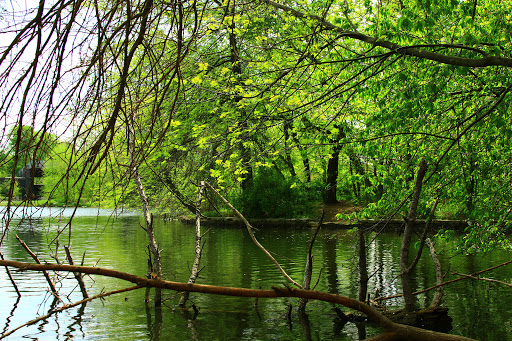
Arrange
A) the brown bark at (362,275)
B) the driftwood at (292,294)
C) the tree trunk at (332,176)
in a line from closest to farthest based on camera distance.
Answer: the driftwood at (292,294)
the brown bark at (362,275)
the tree trunk at (332,176)

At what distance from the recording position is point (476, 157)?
791 centimetres

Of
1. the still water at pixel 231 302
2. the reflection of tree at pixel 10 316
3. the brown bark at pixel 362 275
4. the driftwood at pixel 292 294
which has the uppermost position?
the driftwood at pixel 292 294

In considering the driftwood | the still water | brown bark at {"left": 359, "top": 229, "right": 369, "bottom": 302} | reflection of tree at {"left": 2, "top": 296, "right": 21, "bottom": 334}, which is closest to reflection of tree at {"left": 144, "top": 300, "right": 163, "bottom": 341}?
the still water

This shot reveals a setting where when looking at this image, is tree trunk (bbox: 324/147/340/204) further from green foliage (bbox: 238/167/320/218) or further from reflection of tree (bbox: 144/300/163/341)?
reflection of tree (bbox: 144/300/163/341)

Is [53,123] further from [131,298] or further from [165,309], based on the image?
[131,298]

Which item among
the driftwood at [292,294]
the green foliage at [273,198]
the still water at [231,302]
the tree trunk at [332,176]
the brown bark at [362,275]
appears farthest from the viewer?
the tree trunk at [332,176]

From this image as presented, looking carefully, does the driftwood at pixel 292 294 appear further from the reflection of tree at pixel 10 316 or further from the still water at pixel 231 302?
Result: the reflection of tree at pixel 10 316

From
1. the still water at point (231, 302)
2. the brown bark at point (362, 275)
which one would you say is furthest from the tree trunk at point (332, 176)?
the brown bark at point (362, 275)

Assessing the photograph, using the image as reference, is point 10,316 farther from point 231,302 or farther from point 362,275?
point 362,275

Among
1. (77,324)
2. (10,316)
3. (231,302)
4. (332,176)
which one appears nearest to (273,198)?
(332,176)

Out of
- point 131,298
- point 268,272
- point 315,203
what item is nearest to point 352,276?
point 268,272

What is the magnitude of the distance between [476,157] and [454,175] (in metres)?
0.49

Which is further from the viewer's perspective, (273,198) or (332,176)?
(332,176)

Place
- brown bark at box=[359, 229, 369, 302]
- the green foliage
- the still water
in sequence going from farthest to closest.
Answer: the green foliage
brown bark at box=[359, 229, 369, 302]
the still water
